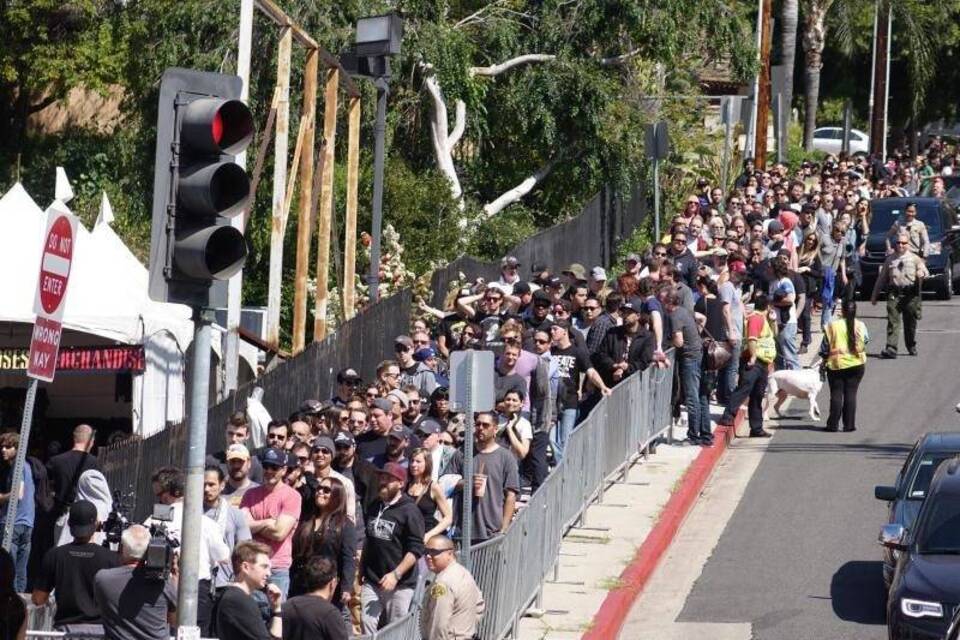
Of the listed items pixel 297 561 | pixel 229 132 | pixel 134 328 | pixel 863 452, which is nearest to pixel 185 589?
pixel 229 132

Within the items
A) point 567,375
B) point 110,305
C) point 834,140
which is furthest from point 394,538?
point 834,140

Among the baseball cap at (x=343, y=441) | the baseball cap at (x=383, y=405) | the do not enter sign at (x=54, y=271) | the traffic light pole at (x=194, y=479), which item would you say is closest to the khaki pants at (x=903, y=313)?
the baseball cap at (x=383, y=405)

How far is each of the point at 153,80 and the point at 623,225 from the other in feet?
33.8

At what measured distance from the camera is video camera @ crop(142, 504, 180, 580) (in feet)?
31.4

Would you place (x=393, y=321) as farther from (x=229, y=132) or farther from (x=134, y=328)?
(x=229, y=132)

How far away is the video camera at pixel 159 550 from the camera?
958cm

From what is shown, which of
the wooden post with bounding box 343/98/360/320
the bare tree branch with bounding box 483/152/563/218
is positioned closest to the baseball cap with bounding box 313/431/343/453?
the wooden post with bounding box 343/98/360/320

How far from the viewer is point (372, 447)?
1468 centimetres

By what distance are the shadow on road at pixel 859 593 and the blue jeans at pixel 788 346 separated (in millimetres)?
7126

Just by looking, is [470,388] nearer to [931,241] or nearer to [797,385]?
[797,385]

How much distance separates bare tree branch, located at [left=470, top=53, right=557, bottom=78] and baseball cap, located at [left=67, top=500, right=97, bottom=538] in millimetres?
20345

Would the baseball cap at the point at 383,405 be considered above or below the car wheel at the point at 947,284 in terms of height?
below

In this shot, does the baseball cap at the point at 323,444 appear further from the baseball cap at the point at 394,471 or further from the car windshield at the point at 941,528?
the car windshield at the point at 941,528

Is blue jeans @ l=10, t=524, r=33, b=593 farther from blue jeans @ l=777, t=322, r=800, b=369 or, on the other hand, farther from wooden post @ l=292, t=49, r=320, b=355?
blue jeans @ l=777, t=322, r=800, b=369
